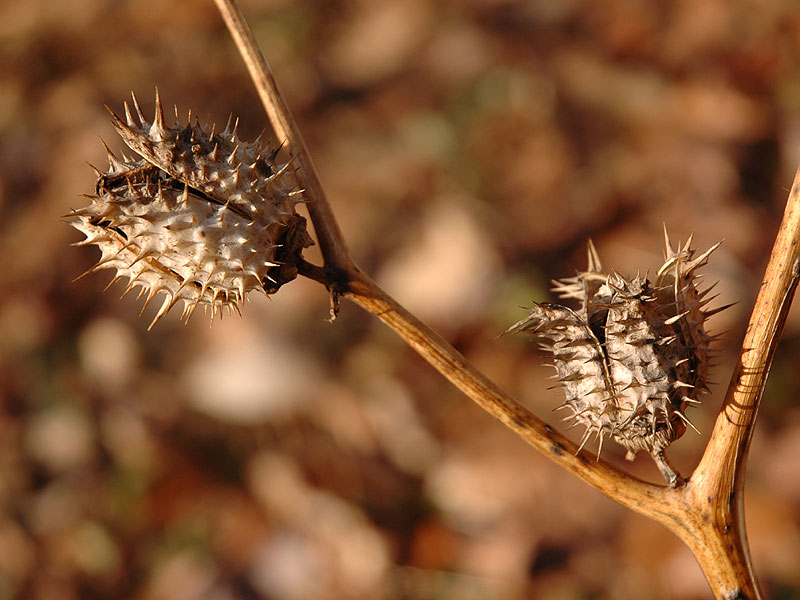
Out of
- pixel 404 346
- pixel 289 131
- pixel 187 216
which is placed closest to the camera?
pixel 187 216

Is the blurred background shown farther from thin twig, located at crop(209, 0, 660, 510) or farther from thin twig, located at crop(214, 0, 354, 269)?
thin twig, located at crop(214, 0, 354, 269)

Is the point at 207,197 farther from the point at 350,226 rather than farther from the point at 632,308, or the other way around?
the point at 350,226

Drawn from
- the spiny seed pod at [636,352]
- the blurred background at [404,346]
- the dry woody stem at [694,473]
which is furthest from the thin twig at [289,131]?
the blurred background at [404,346]

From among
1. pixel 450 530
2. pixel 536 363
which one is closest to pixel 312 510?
pixel 450 530

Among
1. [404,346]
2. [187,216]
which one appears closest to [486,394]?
[187,216]

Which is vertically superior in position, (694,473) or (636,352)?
(636,352)

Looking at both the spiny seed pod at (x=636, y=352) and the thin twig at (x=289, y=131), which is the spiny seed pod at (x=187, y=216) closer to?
the thin twig at (x=289, y=131)

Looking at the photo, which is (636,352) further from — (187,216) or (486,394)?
(187,216)
